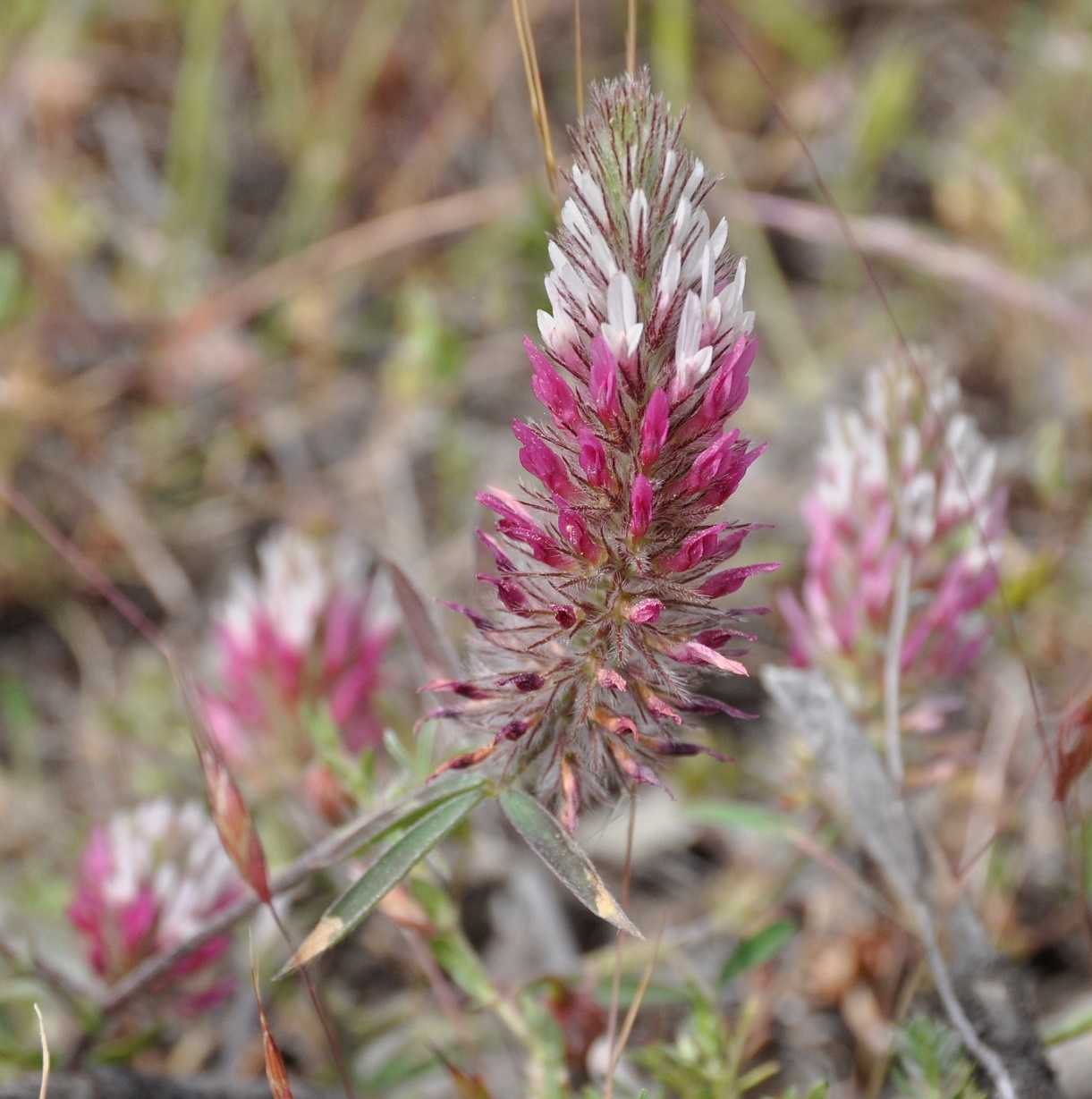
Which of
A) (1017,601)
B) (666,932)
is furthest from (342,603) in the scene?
(1017,601)

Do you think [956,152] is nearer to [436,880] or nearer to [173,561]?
[173,561]

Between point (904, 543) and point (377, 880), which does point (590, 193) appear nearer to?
point (377, 880)

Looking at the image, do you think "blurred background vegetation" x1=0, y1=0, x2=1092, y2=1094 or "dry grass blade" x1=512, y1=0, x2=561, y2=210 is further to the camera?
"blurred background vegetation" x1=0, y1=0, x2=1092, y2=1094

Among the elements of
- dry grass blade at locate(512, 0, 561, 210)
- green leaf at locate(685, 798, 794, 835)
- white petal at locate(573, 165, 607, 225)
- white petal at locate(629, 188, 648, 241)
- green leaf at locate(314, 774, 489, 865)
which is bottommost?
green leaf at locate(685, 798, 794, 835)

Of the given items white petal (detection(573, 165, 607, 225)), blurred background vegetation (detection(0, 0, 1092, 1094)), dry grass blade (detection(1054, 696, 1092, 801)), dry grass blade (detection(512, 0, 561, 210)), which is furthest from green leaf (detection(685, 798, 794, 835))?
white petal (detection(573, 165, 607, 225))

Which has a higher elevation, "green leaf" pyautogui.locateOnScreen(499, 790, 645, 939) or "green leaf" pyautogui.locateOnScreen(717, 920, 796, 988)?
"green leaf" pyautogui.locateOnScreen(499, 790, 645, 939)

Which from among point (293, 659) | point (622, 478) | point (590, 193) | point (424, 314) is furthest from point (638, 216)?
point (424, 314)

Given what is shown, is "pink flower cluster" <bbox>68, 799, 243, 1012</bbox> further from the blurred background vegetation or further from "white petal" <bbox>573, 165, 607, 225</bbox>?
"white petal" <bbox>573, 165, 607, 225</bbox>

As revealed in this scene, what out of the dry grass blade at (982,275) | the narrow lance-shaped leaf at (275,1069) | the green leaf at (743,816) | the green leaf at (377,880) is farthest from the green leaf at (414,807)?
the dry grass blade at (982,275)
